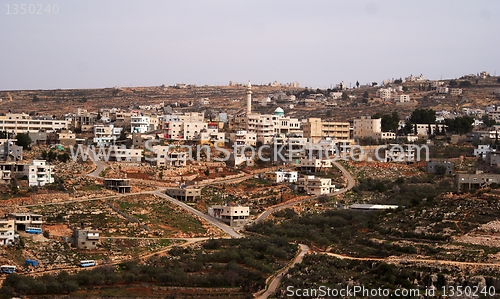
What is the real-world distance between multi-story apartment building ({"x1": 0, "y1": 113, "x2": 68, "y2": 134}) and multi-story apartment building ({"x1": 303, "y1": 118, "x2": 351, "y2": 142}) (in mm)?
19241

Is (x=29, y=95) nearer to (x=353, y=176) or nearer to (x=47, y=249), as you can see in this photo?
(x=353, y=176)

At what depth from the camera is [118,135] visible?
252ft

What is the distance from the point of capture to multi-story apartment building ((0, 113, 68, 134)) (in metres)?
77.8

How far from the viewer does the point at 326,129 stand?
8456 cm

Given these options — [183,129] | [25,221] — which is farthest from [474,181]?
[25,221]

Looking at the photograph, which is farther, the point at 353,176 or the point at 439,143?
the point at 439,143

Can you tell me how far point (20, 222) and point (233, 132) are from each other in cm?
3134

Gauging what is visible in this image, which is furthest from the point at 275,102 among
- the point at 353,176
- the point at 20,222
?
the point at 20,222

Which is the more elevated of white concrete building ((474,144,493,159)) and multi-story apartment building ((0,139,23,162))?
multi-story apartment building ((0,139,23,162))

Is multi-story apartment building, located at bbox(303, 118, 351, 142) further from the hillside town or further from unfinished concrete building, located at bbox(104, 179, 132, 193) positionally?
unfinished concrete building, located at bbox(104, 179, 132, 193)

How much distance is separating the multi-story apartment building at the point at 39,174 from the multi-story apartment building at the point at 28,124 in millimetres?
17506

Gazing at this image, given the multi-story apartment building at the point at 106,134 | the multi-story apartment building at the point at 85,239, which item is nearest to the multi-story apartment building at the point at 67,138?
the multi-story apartment building at the point at 106,134

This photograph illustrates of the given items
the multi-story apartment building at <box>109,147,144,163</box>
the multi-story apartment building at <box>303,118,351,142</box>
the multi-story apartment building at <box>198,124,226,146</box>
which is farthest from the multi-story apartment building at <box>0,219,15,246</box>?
the multi-story apartment building at <box>303,118,351,142</box>

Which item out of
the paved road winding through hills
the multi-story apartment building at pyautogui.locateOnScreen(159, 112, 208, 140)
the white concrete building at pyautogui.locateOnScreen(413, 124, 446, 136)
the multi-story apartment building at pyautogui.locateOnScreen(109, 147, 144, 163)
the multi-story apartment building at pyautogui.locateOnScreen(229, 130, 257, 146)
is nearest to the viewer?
the paved road winding through hills
